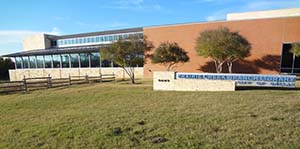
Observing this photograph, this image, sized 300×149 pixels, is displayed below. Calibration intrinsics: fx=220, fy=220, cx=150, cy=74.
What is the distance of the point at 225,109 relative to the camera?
9.06 meters

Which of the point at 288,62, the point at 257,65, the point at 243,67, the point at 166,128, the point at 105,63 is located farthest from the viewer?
the point at 105,63

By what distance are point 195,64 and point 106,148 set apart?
89.8 feet

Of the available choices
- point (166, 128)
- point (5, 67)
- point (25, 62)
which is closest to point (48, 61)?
point (25, 62)

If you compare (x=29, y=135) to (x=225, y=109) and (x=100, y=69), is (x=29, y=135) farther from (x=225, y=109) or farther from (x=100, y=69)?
(x=100, y=69)

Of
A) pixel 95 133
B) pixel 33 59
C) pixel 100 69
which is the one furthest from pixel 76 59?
pixel 95 133

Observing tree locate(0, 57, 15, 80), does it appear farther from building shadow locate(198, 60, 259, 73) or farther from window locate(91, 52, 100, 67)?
building shadow locate(198, 60, 259, 73)

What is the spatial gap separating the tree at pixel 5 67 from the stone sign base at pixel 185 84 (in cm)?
5533

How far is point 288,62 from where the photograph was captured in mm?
27391

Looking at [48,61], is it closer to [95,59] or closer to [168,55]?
[95,59]

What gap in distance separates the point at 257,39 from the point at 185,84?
17148 millimetres

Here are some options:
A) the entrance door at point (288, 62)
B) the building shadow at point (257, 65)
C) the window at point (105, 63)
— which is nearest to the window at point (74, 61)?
the window at point (105, 63)

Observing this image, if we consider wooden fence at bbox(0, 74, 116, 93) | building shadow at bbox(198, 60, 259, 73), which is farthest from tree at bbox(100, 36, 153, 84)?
building shadow at bbox(198, 60, 259, 73)

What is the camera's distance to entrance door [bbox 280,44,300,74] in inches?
1064

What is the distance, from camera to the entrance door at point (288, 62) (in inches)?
1064
